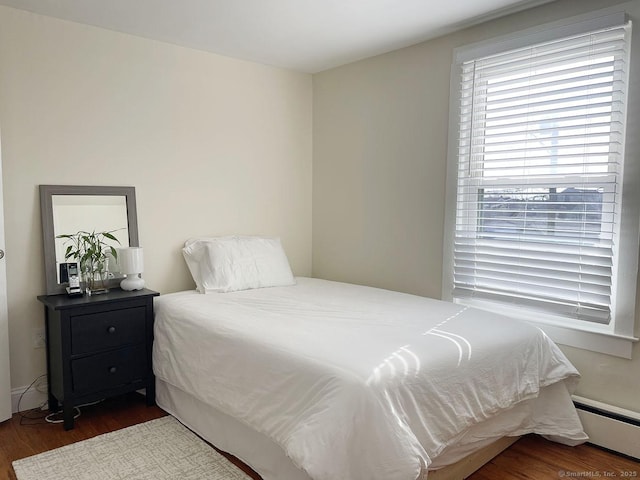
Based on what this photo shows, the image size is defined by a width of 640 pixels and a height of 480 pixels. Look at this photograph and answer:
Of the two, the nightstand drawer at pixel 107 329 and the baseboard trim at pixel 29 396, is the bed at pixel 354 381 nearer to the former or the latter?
the nightstand drawer at pixel 107 329

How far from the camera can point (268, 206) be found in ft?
12.9

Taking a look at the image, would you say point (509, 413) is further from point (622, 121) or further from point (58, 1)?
point (58, 1)

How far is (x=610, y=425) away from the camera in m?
2.41

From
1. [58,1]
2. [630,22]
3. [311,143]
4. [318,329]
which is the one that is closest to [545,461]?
[318,329]

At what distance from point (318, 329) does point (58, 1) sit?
2.30 metres

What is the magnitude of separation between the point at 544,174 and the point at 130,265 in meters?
2.55

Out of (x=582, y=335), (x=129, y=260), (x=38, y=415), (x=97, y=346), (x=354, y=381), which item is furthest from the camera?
(x=129, y=260)

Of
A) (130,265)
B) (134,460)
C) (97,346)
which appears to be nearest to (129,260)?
(130,265)

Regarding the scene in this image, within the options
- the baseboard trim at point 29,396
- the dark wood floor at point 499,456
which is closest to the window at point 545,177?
the dark wood floor at point 499,456

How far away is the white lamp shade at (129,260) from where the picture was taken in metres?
2.92

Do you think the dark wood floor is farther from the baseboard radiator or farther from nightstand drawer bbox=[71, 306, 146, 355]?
nightstand drawer bbox=[71, 306, 146, 355]

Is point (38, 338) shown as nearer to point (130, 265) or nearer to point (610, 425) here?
point (130, 265)

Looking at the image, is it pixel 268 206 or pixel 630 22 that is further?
pixel 268 206

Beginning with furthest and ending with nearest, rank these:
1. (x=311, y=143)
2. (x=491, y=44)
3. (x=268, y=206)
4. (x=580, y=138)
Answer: (x=311, y=143), (x=268, y=206), (x=491, y=44), (x=580, y=138)
